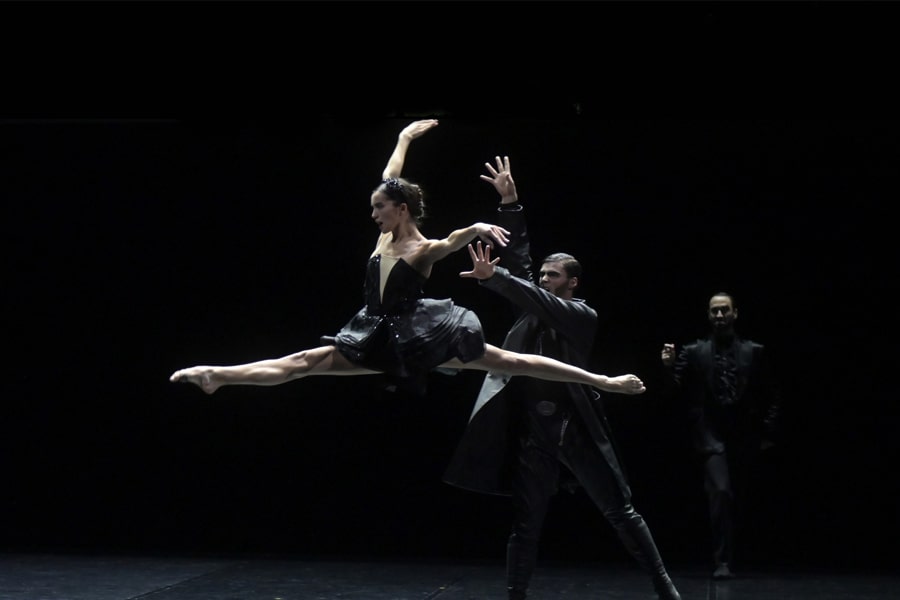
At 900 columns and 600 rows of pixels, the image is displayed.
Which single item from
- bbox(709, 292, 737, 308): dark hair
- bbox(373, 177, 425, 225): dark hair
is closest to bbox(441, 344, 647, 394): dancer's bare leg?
bbox(373, 177, 425, 225): dark hair

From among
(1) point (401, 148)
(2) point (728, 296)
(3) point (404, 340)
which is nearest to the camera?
(3) point (404, 340)

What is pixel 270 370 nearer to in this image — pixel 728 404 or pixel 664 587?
pixel 664 587

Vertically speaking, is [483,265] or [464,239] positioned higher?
[464,239]

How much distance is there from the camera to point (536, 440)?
16.1 ft

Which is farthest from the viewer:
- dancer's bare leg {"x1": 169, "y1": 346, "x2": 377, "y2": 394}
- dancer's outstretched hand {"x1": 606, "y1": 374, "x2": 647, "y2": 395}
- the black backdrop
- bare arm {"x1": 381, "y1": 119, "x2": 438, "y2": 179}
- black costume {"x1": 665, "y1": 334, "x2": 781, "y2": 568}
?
the black backdrop

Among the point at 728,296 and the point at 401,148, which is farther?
the point at 728,296

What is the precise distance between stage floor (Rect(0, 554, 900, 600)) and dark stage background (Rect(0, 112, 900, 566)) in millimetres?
344

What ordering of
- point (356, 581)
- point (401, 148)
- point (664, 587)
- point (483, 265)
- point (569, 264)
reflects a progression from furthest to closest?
point (356, 581), point (401, 148), point (569, 264), point (664, 587), point (483, 265)

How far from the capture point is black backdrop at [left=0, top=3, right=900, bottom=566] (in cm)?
714

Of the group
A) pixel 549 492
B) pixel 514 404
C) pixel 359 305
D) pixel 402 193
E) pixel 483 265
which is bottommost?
pixel 549 492

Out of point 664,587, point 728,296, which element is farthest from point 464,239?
point 728,296

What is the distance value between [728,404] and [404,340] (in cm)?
243

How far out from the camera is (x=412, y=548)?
7617 mm

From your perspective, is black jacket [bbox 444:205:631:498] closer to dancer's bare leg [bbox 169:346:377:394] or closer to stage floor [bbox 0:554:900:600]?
dancer's bare leg [bbox 169:346:377:394]
